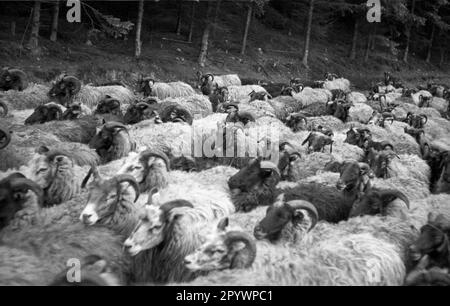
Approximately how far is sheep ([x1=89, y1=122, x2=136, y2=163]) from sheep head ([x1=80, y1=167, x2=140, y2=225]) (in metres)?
2.64

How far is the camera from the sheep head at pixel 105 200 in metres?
6.25

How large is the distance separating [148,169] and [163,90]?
10.5m

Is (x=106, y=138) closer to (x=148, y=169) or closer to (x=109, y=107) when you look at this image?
(x=148, y=169)

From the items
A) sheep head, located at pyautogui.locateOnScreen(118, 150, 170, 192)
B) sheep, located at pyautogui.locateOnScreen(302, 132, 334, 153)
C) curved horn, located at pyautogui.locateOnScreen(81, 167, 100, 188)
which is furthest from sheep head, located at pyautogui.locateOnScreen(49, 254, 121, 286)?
sheep, located at pyautogui.locateOnScreen(302, 132, 334, 153)

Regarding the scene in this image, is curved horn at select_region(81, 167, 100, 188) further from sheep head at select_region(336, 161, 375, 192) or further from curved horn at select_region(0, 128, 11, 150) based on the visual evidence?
sheep head at select_region(336, 161, 375, 192)

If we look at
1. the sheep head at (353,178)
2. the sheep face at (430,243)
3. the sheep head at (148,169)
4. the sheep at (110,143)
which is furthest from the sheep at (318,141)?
the sheep face at (430,243)

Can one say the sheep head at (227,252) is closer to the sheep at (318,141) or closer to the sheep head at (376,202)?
the sheep head at (376,202)

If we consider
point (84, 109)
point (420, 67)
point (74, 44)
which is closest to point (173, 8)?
point (74, 44)

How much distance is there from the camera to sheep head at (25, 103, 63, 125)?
38.0 ft

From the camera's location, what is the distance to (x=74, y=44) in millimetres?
23406

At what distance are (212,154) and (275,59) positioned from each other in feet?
78.9

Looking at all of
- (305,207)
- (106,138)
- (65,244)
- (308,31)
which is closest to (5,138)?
(106,138)

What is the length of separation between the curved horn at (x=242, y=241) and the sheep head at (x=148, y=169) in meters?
2.35
